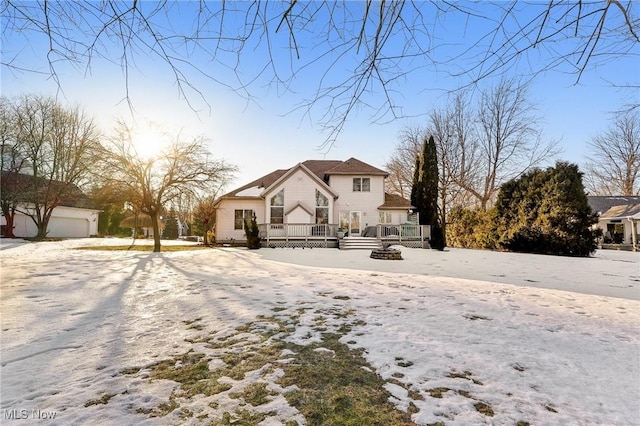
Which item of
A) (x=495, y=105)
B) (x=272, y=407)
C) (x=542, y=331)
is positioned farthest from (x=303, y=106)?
(x=495, y=105)

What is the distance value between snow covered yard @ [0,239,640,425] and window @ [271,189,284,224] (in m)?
13.9

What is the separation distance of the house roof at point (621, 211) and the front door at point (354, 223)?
19.6 meters

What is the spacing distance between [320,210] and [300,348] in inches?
689

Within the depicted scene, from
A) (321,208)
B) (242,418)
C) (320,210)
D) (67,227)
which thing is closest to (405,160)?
(321,208)

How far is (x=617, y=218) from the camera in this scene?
21.9 meters

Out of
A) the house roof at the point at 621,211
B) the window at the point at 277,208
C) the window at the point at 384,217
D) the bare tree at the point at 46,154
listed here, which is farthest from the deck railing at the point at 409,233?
the bare tree at the point at 46,154

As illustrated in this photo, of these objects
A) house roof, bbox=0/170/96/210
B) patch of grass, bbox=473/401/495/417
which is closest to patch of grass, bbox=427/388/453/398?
patch of grass, bbox=473/401/495/417

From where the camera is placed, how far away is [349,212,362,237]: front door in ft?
70.2

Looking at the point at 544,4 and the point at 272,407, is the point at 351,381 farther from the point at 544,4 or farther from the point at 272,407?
the point at 544,4

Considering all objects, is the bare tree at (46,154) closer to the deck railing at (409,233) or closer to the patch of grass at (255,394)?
the deck railing at (409,233)

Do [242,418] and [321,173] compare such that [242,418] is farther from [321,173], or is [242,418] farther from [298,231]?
[321,173]

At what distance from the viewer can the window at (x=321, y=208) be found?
2047cm

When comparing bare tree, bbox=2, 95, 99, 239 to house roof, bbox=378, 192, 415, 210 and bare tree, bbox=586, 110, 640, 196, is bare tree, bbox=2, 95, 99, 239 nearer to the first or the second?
house roof, bbox=378, 192, 415, 210

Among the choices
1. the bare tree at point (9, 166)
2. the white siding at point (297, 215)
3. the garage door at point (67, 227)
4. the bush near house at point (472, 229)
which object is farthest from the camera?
the garage door at point (67, 227)
